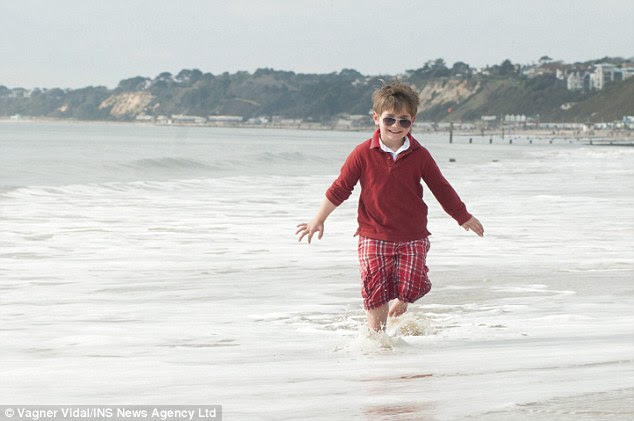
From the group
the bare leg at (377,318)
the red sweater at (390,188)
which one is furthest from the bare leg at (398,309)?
the red sweater at (390,188)

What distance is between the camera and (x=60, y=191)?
71.4 ft

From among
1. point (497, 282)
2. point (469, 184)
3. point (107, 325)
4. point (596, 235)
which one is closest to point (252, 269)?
point (497, 282)

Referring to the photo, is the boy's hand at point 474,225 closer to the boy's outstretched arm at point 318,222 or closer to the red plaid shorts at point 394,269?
the red plaid shorts at point 394,269

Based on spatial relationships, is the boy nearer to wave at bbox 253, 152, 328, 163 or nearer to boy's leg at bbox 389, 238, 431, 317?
boy's leg at bbox 389, 238, 431, 317

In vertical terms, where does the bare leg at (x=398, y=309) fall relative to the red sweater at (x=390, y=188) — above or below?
below

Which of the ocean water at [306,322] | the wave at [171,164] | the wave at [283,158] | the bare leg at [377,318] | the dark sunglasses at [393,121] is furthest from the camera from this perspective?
the wave at [283,158]

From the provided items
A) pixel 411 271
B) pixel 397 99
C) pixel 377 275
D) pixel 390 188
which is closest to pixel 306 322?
pixel 377 275

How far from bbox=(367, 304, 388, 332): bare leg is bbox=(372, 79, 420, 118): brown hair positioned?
1.01m

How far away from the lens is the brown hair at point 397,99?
529cm

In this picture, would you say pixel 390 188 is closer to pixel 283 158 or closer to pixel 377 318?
pixel 377 318

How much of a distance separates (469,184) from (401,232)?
2175 centimetres

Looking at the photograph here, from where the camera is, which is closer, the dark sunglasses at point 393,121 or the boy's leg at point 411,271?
the dark sunglasses at point 393,121

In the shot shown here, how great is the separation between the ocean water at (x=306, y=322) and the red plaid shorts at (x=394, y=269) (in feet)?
0.77

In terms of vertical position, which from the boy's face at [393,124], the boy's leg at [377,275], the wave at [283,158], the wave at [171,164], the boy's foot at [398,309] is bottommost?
the wave at [283,158]
